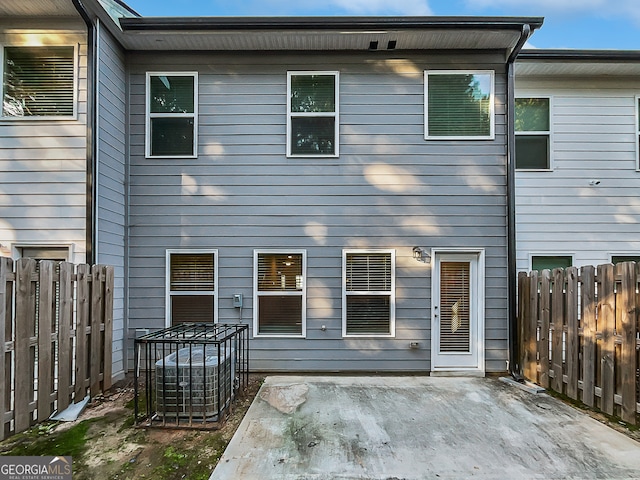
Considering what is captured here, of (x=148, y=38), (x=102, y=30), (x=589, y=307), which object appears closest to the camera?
(x=589, y=307)

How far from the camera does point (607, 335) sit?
144 inches

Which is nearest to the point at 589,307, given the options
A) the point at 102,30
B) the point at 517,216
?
the point at 517,216

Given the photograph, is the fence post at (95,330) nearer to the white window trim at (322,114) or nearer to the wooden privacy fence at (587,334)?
the white window trim at (322,114)

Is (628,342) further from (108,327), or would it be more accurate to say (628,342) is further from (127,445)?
(108,327)

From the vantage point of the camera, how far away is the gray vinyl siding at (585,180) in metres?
5.76

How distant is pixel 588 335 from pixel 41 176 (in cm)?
674

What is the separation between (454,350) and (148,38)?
6180mm

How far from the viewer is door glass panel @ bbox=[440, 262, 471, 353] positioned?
5.12 metres

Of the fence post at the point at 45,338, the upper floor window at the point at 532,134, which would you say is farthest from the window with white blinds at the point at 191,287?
the upper floor window at the point at 532,134

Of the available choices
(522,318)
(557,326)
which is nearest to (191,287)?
(522,318)

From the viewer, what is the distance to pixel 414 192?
5180mm

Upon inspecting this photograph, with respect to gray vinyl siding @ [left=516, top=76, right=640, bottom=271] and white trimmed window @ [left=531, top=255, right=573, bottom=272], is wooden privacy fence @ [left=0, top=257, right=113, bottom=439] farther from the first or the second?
Result: white trimmed window @ [left=531, top=255, right=573, bottom=272]

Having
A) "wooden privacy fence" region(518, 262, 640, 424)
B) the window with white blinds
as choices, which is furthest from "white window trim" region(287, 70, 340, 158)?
"wooden privacy fence" region(518, 262, 640, 424)

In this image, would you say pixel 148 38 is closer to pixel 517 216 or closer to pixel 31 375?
pixel 31 375
